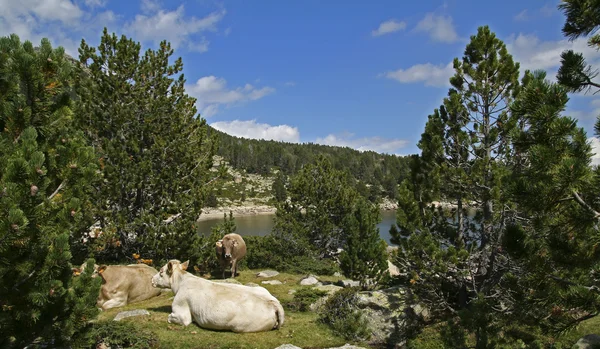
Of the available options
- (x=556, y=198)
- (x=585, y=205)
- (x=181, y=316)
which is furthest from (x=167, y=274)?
(x=585, y=205)

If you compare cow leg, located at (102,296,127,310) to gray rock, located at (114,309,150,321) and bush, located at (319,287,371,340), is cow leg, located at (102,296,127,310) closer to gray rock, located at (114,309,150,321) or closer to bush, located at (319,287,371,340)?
gray rock, located at (114,309,150,321)

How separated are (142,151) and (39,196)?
12094mm

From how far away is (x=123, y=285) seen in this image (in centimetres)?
1127

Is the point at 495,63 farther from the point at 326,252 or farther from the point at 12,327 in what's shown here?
the point at 326,252

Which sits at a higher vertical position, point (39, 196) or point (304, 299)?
point (39, 196)

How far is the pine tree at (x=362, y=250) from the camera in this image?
15.2 metres

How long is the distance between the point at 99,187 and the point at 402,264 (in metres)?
11.7

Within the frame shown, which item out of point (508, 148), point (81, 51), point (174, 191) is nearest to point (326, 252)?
point (174, 191)

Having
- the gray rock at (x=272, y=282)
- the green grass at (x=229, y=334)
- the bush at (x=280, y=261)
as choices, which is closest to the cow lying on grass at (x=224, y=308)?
the green grass at (x=229, y=334)

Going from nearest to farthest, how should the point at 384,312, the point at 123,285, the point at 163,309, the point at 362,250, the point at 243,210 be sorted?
the point at 163,309, the point at 384,312, the point at 123,285, the point at 362,250, the point at 243,210

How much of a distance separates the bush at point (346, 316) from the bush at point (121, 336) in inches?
179

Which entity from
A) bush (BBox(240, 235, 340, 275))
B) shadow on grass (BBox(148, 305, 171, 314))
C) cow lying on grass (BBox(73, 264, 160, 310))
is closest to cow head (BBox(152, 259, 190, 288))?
shadow on grass (BBox(148, 305, 171, 314))

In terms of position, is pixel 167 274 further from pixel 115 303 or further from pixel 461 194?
pixel 461 194

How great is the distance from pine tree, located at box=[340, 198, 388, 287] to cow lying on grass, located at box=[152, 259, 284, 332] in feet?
22.4
